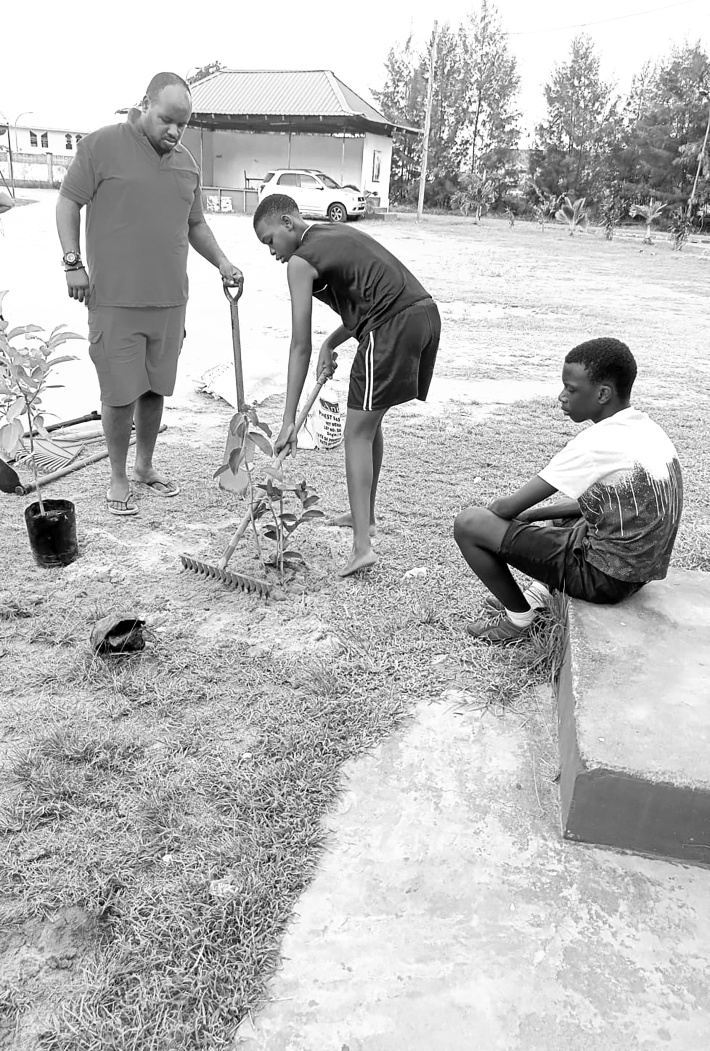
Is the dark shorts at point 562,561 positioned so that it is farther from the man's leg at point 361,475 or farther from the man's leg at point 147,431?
the man's leg at point 147,431

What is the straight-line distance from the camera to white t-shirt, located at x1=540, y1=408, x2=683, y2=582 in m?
2.27

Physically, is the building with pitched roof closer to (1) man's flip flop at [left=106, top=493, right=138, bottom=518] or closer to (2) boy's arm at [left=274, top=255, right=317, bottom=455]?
(1) man's flip flop at [left=106, top=493, right=138, bottom=518]

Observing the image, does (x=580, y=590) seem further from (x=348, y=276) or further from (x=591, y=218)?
(x=591, y=218)

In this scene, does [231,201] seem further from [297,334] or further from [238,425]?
[238,425]

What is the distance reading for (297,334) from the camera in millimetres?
2893

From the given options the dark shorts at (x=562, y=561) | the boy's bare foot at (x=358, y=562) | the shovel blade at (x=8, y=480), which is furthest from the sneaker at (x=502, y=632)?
the shovel blade at (x=8, y=480)

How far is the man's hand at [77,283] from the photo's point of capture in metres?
3.33

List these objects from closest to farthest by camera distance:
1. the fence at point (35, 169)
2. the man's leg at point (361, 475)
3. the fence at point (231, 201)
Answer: the man's leg at point (361, 475) → the fence at point (231, 201) → the fence at point (35, 169)

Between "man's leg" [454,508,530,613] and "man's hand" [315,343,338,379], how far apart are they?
97 centimetres

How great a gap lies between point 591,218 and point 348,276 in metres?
32.3

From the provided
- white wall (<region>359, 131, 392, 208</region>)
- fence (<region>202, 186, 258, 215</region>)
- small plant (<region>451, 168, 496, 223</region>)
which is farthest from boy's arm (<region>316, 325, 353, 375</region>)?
small plant (<region>451, 168, 496, 223</region>)

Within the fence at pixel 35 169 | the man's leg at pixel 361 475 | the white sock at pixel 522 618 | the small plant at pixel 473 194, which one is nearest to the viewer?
the white sock at pixel 522 618

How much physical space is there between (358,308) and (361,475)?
0.64m

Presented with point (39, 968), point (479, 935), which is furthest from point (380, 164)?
point (39, 968)
